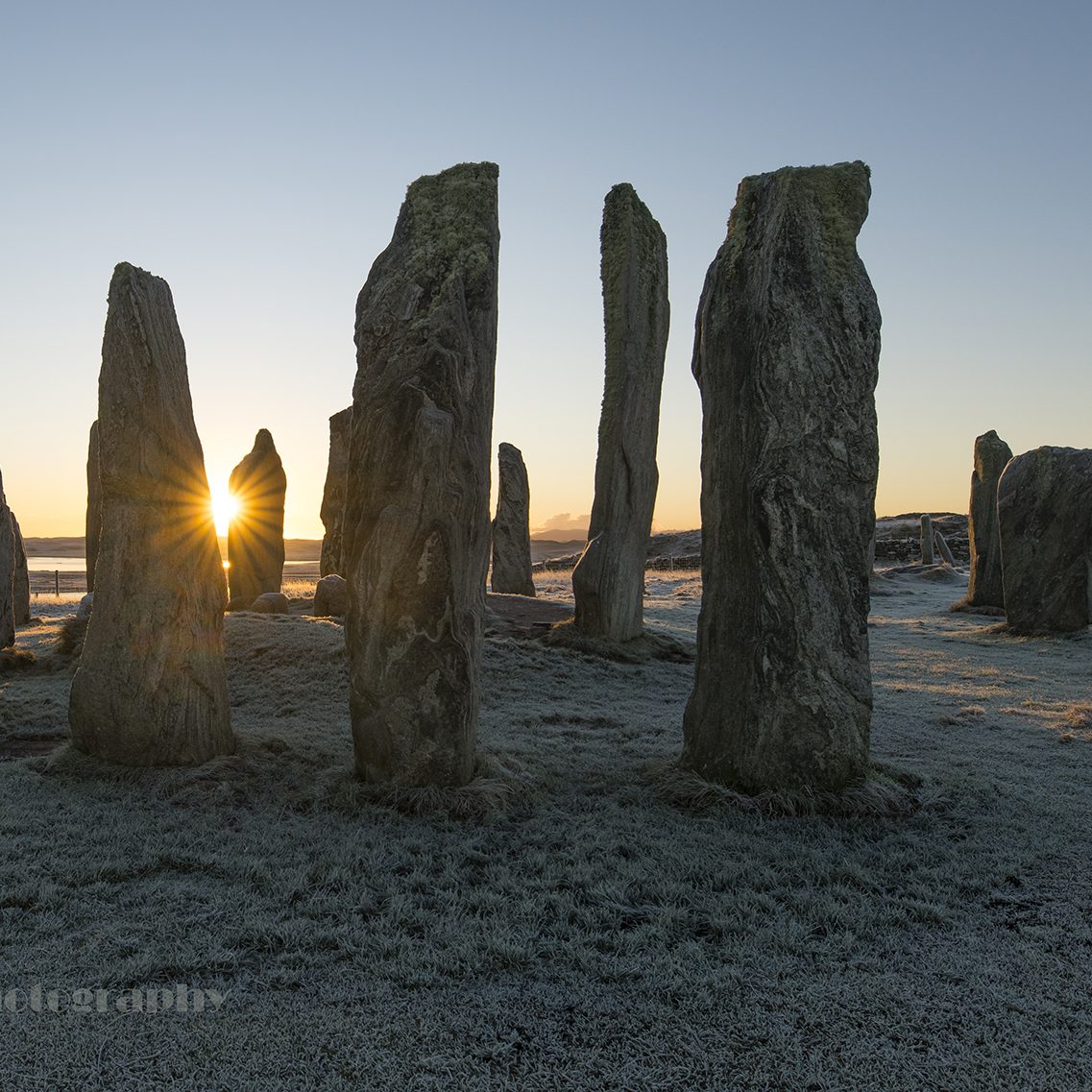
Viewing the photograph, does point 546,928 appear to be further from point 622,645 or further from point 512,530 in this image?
point 512,530

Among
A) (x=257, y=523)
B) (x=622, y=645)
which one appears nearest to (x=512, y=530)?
(x=257, y=523)

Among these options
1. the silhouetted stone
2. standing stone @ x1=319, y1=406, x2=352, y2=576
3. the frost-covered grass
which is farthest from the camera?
standing stone @ x1=319, y1=406, x2=352, y2=576

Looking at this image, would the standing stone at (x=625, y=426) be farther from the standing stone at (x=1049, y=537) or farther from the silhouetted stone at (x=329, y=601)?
the standing stone at (x=1049, y=537)

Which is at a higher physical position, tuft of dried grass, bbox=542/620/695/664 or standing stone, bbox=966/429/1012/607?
standing stone, bbox=966/429/1012/607

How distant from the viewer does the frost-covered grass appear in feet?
9.80

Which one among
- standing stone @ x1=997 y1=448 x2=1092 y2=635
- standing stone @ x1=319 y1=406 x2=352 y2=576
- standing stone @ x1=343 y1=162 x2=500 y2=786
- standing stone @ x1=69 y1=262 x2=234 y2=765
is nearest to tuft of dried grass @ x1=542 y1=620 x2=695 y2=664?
standing stone @ x1=343 y1=162 x2=500 y2=786

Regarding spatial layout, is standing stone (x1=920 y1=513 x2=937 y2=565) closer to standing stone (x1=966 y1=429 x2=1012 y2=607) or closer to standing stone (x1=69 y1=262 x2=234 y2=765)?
standing stone (x1=966 y1=429 x2=1012 y2=607)

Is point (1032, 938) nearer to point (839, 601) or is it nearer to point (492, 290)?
point (839, 601)

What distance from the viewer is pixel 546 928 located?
3.96 meters

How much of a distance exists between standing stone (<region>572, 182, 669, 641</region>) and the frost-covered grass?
4695mm

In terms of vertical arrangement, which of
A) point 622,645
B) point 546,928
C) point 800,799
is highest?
point 622,645

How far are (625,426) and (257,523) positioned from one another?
7.56 m

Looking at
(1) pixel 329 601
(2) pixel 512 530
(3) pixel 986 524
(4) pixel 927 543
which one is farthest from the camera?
(4) pixel 927 543

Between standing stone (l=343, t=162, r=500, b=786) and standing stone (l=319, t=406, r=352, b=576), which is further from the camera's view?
standing stone (l=319, t=406, r=352, b=576)
